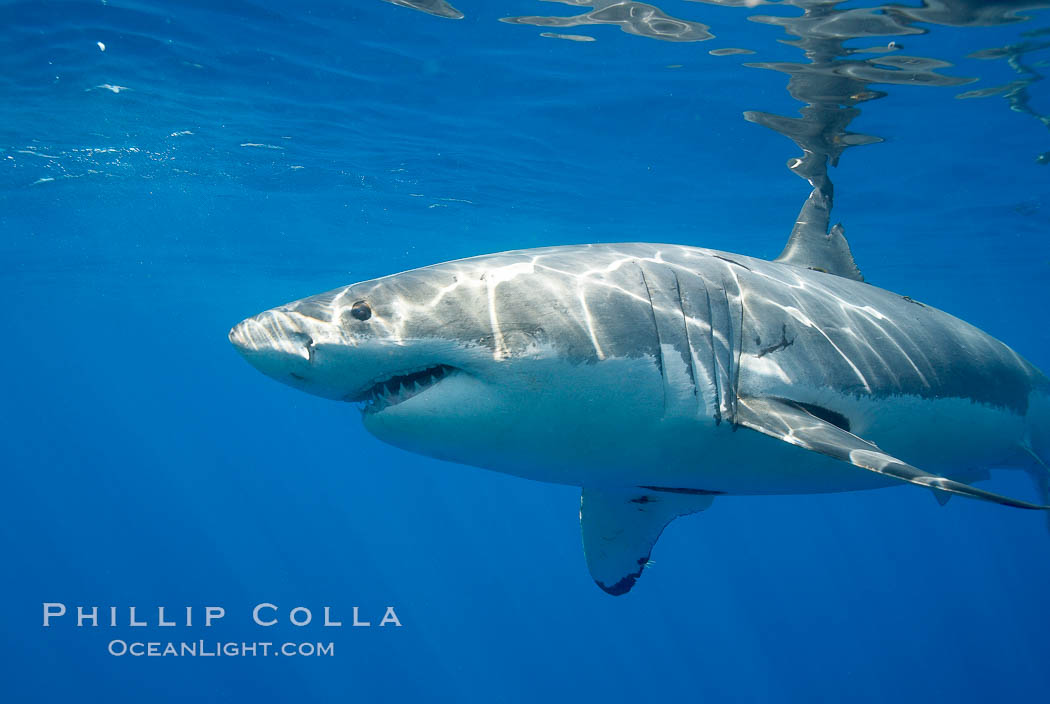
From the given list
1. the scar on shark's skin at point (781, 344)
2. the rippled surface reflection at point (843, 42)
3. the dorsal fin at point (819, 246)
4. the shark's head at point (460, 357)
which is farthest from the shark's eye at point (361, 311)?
the rippled surface reflection at point (843, 42)

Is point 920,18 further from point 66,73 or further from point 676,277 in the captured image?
point 66,73

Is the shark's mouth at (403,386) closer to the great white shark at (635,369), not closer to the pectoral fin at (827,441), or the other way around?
the great white shark at (635,369)

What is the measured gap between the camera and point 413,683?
3669cm

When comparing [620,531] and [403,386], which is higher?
[403,386]

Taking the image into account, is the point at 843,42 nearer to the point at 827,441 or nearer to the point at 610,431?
the point at 827,441

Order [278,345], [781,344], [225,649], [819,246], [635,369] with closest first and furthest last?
[278,345]
[635,369]
[781,344]
[819,246]
[225,649]

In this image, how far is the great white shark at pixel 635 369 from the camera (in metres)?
2.62

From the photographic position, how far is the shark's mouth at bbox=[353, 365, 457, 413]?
9.02 ft

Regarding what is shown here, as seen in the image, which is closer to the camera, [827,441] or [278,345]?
[278,345]

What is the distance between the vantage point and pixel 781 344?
3.38m

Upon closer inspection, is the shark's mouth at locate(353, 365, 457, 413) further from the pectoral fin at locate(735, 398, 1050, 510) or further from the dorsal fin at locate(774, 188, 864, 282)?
the dorsal fin at locate(774, 188, 864, 282)

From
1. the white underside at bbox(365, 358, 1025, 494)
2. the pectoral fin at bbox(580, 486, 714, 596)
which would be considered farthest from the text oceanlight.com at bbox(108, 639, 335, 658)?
the white underside at bbox(365, 358, 1025, 494)

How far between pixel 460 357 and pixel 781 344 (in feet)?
5.75

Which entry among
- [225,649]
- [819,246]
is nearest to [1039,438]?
[819,246]
